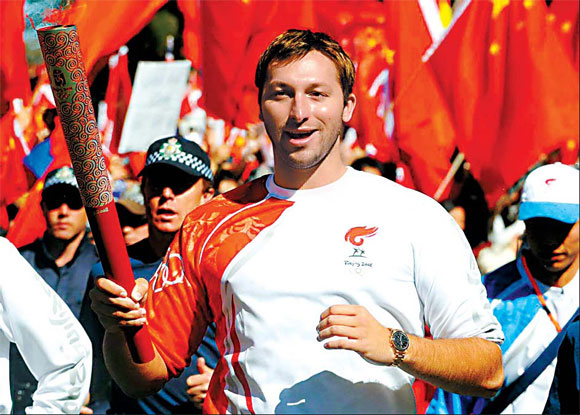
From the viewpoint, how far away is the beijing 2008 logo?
92.0 inches

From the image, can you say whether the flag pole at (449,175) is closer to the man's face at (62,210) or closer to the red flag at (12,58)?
the man's face at (62,210)

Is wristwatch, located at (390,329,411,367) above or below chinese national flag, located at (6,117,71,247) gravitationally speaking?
above

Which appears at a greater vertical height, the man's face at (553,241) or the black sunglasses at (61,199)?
the black sunglasses at (61,199)

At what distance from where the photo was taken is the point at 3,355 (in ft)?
8.75

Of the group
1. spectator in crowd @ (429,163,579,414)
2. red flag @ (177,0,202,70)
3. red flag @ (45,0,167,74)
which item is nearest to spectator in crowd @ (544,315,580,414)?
spectator in crowd @ (429,163,579,414)

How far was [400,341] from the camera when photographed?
2.10m

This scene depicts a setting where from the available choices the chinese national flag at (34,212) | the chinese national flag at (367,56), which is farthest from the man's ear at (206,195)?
the chinese national flag at (367,56)

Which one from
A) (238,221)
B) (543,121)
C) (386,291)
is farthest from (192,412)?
(543,121)

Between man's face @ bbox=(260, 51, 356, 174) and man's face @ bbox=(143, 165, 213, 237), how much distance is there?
3.93ft

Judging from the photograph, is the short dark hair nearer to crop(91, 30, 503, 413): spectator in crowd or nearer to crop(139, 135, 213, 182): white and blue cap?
crop(91, 30, 503, 413): spectator in crowd

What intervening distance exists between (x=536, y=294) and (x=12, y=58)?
2.61 m

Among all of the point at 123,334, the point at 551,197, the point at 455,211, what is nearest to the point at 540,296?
the point at 551,197

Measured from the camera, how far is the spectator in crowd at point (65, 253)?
3.76 metres

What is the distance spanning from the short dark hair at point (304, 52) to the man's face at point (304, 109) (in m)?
0.02
